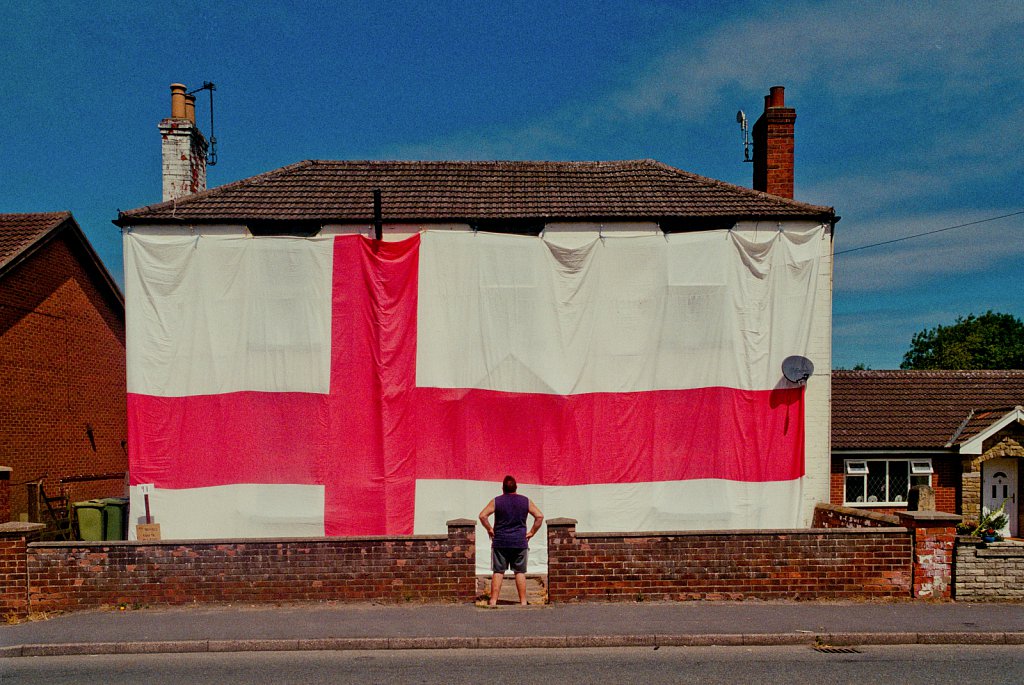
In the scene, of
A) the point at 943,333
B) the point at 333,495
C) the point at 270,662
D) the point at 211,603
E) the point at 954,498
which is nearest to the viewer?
the point at 270,662

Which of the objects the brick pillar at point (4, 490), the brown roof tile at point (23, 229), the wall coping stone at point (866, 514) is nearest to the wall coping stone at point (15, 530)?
the brick pillar at point (4, 490)

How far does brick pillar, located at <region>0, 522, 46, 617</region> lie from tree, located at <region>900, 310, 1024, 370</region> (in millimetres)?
54955

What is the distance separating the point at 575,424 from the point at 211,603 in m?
6.18

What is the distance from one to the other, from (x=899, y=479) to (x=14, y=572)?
18185 millimetres

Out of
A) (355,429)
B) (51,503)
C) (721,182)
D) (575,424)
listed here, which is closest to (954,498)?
(721,182)

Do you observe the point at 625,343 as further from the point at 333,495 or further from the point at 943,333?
the point at 943,333

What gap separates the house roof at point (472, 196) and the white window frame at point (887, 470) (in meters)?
7.37

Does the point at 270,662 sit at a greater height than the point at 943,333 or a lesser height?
lesser

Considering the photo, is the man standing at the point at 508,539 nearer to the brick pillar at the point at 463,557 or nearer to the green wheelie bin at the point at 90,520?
the brick pillar at the point at 463,557

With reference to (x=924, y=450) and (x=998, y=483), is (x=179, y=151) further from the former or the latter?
(x=998, y=483)

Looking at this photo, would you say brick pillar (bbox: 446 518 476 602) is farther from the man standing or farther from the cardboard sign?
the cardboard sign

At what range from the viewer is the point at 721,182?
13.1 m

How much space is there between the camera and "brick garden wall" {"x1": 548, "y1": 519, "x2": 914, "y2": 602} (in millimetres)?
8695

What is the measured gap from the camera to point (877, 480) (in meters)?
16.4
